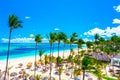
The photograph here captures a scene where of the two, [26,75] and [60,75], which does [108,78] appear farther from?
[26,75]

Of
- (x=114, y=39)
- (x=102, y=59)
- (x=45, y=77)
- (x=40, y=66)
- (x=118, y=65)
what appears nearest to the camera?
(x=45, y=77)

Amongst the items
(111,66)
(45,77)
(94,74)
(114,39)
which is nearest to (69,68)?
(94,74)

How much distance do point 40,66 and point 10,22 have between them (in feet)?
96.1

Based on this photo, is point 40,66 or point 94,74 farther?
point 40,66

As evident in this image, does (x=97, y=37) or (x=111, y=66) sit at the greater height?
(x=97, y=37)

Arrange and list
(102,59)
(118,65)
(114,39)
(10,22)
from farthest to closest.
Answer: (114,39) → (102,59) → (118,65) → (10,22)

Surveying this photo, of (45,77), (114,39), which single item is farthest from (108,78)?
(114,39)

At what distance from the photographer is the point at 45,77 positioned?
→ 237ft

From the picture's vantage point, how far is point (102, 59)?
376 feet

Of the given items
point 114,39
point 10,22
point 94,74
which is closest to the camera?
point 10,22

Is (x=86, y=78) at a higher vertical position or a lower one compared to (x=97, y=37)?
lower

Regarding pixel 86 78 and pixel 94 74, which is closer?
pixel 86 78

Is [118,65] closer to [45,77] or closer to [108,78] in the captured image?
[108,78]

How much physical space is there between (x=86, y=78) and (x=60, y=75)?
802 cm
